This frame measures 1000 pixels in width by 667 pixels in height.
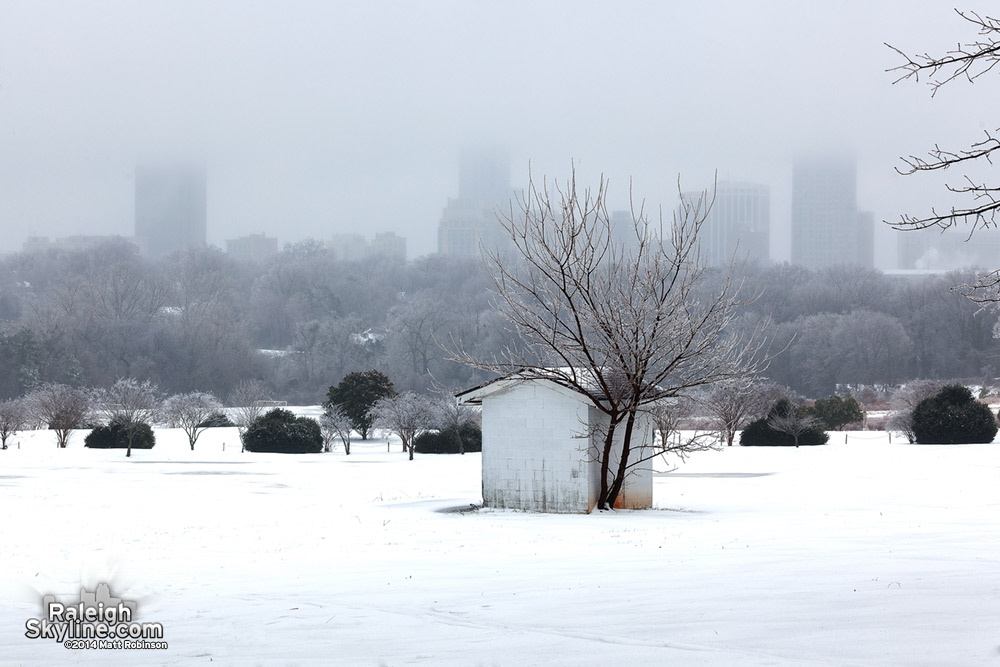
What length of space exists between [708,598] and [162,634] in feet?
12.7

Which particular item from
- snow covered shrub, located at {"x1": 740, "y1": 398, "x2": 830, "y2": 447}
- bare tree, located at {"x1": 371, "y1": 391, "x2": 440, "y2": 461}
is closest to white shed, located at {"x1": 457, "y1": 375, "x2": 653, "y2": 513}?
bare tree, located at {"x1": 371, "y1": 391, "x2": 440, "y2": 461}

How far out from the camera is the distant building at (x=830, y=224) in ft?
571

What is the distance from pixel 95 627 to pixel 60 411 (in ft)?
120

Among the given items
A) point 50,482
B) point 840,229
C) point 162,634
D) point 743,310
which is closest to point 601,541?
point 162,634

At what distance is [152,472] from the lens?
28156 millimetres

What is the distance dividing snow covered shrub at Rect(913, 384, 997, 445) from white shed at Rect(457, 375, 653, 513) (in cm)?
2012

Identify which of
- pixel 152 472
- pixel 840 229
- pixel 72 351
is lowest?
pixel 152 472

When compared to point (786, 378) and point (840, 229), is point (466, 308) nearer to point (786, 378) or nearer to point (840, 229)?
point (786, 378)

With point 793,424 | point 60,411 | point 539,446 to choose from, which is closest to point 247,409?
point 60,411

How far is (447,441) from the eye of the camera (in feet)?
125

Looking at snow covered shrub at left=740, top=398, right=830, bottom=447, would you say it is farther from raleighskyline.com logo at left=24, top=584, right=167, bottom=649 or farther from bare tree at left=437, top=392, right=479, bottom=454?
raleighskyline.com logo at left=24, top=584, right=167, bottom=649

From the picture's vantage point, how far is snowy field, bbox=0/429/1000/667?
6195mm

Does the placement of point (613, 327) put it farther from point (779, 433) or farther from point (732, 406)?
point (732, 406)

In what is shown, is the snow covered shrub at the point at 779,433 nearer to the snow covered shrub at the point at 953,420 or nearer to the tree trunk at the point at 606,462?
the snow covered shrub at the point at 953,420
